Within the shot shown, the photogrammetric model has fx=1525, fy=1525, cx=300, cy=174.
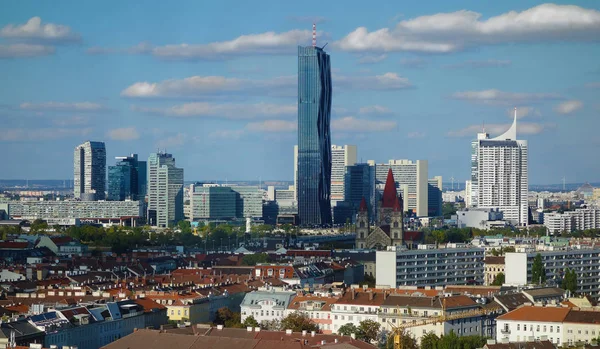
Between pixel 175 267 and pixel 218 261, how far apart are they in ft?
14.7

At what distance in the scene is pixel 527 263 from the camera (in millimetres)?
117562

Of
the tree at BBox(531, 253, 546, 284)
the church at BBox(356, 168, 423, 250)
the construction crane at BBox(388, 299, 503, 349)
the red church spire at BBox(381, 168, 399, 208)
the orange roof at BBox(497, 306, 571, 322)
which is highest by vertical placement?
the red church spire at BBox(381, 168, 399, 208)

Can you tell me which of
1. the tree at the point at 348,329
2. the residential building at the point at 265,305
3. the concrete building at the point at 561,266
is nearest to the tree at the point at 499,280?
the concrete building at the point at 561,266

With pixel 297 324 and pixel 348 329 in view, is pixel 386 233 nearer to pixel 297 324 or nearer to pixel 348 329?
pixel 348 329

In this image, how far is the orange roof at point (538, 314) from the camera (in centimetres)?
7719

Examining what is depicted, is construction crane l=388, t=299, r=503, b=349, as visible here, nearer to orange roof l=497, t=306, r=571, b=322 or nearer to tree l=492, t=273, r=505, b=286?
orange roof l=497, t=306, r=571, b=322

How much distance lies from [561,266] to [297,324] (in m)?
50.3

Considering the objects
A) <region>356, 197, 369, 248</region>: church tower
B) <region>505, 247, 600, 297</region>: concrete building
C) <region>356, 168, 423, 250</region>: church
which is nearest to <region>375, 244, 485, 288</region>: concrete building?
<region>505, 247, 600, 297</region>: concrete building

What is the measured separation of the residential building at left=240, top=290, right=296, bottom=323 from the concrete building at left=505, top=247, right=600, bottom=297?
29536mm

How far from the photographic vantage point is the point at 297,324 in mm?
77750

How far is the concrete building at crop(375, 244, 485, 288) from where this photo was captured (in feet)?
380

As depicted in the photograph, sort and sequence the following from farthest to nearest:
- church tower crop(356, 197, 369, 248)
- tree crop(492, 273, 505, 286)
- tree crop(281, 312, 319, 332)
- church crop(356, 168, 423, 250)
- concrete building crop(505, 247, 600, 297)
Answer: church tower crop(356, 197, 369, 248) < church crop(356, 168, 423, 250) < tree crop(492, 273, 505, 286) < concrete building crop(505, 247, 600, 297) < tree crop(281, 312, 319, 332)

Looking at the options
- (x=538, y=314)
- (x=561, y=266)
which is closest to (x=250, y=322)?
(x=538, y=314)

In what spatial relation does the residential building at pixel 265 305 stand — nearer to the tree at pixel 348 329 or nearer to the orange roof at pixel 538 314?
the tree at pixel 348 329
